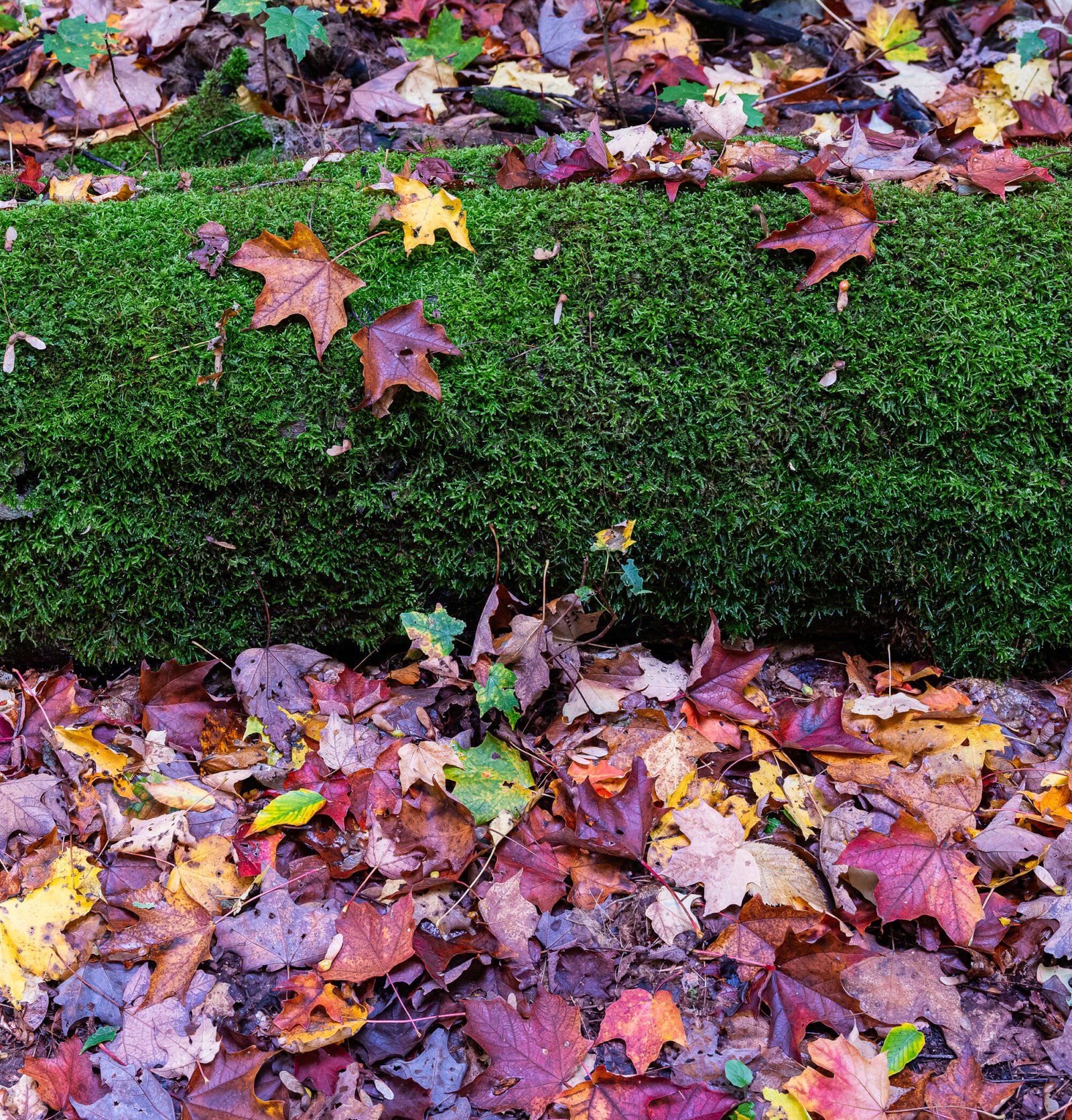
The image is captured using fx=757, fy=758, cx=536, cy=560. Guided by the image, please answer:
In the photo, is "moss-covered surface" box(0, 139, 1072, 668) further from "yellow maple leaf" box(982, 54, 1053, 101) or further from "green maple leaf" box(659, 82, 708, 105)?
"yellow maple leaf" box(982, 54, 1053, 101)

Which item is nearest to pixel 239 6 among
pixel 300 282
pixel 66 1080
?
pixel 300 282

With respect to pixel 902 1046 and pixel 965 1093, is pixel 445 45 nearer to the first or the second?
pixel 902 1046

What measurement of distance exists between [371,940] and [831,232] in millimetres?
2335

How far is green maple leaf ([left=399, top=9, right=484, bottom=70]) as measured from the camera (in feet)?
12.9

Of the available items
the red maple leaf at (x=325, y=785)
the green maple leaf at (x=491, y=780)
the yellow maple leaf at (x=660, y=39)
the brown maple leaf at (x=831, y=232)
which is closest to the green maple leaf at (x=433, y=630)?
the green maple leaf at (x=491, y=780)

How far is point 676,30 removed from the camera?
14.0ft

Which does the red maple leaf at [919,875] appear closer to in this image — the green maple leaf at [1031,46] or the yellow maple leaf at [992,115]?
the yellow maple leaf at [992,115]

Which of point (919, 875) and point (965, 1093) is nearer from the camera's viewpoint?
point (965, 1093)

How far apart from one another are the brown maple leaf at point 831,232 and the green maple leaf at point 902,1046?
6.38 feet

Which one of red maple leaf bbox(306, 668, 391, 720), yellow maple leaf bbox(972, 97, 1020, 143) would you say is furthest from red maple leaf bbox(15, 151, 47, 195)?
yellow maple leaf bbox(972, 97, 1020, 143)

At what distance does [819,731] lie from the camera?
2133 millimetres

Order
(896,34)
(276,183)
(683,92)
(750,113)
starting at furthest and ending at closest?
(896,34) < (683,92) < (750,113) < (276,183)

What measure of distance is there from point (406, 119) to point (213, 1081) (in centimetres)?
392

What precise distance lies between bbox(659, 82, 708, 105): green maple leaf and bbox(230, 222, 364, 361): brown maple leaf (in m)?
2.17
